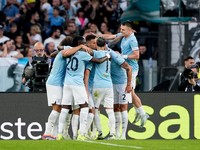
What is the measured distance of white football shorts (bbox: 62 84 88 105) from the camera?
30.5 ft

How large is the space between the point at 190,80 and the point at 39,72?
11.5 ft

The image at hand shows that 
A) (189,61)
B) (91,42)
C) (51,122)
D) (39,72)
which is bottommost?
(51,122)

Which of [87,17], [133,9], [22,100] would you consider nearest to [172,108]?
[22,100]

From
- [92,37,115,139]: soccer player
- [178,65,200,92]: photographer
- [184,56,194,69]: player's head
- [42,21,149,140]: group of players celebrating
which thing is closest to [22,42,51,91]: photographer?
[42,21,149,140]: group of players celebrating

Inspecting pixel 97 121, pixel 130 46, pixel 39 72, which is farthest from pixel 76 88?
pixel 39 72

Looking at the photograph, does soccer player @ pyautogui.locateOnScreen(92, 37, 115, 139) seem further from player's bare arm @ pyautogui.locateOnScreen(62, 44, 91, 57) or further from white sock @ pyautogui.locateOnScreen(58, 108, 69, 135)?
white sock @ pyautogui.locateOnScreen(58, 108, 69, 135)

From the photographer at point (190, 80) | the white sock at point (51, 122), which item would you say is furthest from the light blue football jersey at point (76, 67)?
the photographer at point (190, 80)

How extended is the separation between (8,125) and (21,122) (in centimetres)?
30

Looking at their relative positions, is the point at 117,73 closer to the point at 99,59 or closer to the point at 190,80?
the point at 99,59

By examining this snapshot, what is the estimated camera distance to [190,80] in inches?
469

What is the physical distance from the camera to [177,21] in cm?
1374

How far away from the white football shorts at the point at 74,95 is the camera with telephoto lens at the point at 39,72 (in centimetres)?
174

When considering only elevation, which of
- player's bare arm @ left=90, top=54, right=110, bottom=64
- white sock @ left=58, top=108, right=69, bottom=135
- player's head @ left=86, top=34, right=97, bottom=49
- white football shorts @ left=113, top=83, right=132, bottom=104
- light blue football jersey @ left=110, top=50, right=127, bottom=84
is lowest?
white sock @ left=58, top=108, right=69, bottom=135

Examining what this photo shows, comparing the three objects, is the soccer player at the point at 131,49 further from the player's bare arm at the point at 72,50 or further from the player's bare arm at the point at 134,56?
the player's bare arm at the point at 72,50
